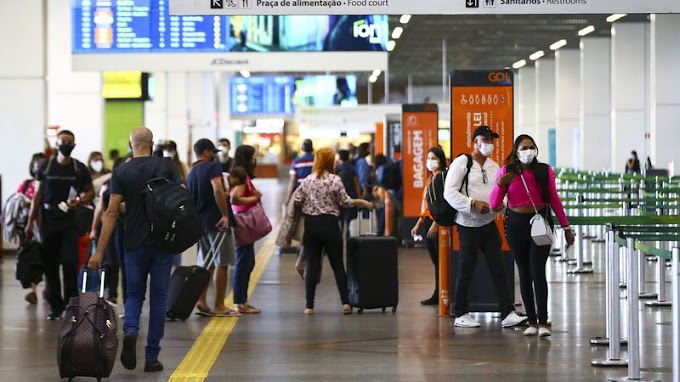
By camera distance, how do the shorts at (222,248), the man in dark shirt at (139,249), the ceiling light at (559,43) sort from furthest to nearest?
the ceiling light at (559,43) → the shorts at (222,248) → the man in dark shirt at (139,249)

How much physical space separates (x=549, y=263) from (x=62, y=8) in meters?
11.7

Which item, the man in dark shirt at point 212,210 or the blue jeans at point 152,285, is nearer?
the blue jeans at point 152,285

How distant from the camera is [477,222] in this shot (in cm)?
1200

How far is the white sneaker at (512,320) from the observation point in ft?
39.4

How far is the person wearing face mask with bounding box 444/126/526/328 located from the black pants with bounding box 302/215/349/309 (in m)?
1.61

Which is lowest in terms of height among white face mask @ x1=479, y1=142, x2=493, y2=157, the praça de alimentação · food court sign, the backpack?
the backpack

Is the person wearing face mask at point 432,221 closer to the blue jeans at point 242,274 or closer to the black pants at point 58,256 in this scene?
the blue jeans at point 242,274

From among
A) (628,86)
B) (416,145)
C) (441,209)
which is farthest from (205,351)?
(628,86)

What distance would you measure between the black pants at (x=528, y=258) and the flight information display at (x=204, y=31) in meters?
11.1

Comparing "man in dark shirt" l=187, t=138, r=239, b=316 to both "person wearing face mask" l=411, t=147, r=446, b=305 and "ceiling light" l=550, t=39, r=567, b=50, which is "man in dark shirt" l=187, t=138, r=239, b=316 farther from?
"ceiling light" l=550, t=39, r=567, b=50

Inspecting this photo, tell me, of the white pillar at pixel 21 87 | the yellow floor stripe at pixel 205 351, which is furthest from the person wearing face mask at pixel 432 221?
A: the white pillar at pixel 21 87

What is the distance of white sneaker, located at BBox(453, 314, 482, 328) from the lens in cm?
1215

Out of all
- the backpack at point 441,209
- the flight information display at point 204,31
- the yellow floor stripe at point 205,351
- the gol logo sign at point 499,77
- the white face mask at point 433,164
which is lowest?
the yellow floor stripe at point 205,351

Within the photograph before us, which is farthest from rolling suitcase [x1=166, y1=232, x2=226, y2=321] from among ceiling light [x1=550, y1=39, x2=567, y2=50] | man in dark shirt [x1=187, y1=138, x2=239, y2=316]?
ceiling light [x1=550, y1=39, x2=567, y2=50]
